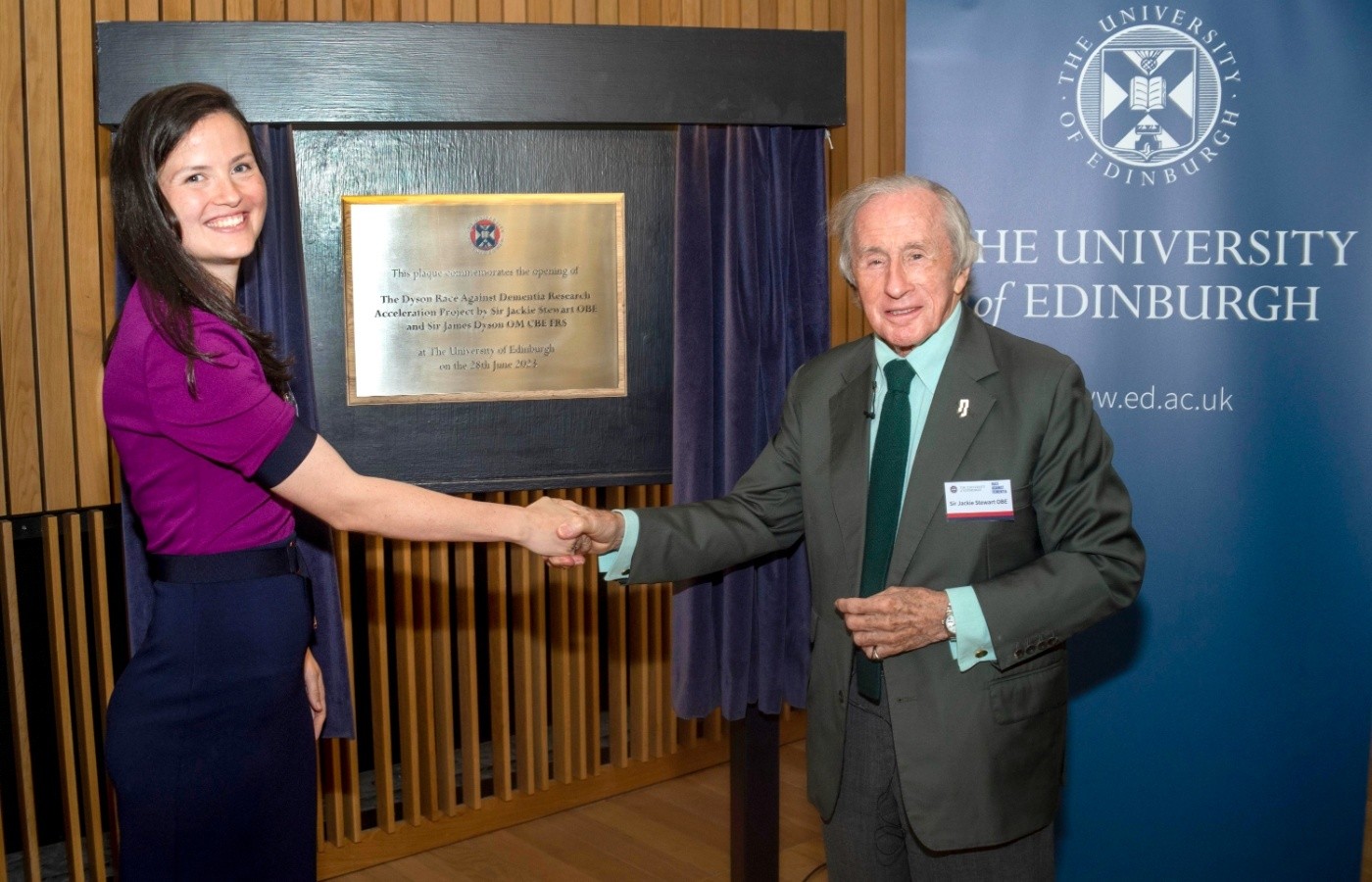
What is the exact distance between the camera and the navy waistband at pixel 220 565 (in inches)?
76.4

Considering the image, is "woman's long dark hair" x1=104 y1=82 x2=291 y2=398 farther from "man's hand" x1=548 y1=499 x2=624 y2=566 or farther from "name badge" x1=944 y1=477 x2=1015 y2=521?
"name badge" x1=944 y1=477 x2=1015 y2=521

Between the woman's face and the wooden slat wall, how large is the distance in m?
1.38

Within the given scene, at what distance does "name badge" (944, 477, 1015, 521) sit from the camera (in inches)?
83.6

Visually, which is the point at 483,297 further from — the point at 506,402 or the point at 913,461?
the point at 913,461

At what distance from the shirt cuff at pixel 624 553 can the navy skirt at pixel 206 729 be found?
65 centimetres

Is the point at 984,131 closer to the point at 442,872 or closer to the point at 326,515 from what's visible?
the point at 326,515

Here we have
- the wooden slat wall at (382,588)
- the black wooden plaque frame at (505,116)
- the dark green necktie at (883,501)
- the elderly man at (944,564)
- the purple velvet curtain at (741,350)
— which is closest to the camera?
the elderly man at (944,564)

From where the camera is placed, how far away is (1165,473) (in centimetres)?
307

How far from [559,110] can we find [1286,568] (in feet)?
6.92

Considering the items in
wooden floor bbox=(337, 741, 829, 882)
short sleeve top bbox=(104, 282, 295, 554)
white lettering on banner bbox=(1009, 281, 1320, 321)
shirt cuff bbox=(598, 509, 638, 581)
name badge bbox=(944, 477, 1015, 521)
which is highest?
white lettering on banner bbox=(1009, 281, 1320, 321)

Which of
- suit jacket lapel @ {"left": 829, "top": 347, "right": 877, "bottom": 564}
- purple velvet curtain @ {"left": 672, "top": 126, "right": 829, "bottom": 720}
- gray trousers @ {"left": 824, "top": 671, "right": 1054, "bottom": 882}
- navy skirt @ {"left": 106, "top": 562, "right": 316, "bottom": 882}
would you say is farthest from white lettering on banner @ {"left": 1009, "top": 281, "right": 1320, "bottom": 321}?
navy skirt @ {"left": 106, "top": 562, "right": 316, "bottom": 882}

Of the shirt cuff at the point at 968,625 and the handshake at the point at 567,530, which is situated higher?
the handshake at the point at 567,530

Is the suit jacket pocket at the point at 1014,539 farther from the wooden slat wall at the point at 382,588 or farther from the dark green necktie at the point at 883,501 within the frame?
the wooden slat wall at the point at 382,588

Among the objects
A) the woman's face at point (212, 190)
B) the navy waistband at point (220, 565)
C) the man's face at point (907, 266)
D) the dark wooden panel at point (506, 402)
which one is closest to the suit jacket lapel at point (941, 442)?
the man's face at point (907, 266)
